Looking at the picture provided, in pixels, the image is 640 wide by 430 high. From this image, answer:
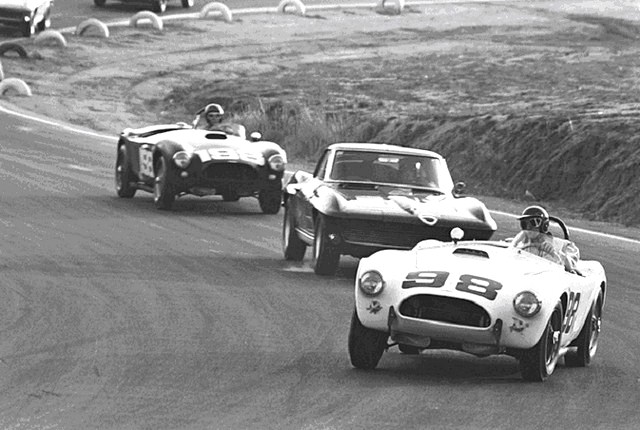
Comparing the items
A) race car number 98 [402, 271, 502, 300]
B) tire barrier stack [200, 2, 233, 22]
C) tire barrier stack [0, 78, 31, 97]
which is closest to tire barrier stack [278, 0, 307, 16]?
tire barrier stack [200, 2, 233, 22]

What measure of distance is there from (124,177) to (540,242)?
11367mm

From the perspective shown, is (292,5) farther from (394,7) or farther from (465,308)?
(465,308)

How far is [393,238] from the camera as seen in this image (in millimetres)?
16266

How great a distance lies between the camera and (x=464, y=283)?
11.2 metres

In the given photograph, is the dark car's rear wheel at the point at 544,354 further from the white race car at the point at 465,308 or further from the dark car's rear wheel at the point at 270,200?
the dark car's rear wheel at the point at 270,200

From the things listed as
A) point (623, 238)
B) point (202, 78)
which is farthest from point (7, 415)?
point (202, 78)

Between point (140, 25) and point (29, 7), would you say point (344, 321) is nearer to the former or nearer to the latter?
point (29, 7)

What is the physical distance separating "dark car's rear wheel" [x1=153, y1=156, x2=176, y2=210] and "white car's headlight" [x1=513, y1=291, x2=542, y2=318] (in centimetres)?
1068

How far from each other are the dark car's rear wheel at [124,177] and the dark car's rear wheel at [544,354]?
1222cm

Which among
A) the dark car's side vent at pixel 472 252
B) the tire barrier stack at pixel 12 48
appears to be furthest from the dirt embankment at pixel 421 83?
the dark car's side vent at pixel 472 252

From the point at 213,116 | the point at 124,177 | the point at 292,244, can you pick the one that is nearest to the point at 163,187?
the point at 213,116

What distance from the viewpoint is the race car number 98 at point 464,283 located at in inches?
438

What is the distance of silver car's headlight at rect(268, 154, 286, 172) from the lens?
70.4 ft

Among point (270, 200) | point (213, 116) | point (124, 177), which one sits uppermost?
point (213, 116)
